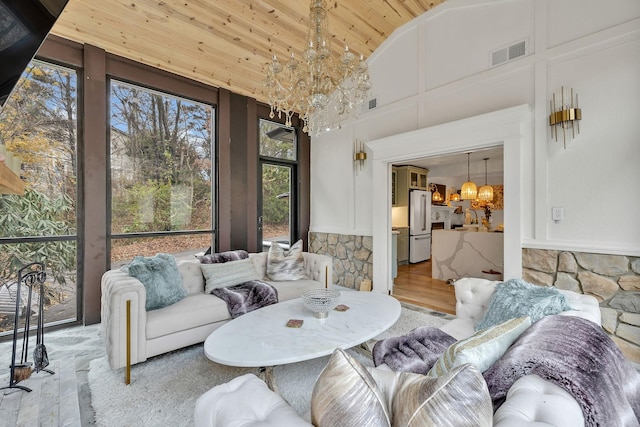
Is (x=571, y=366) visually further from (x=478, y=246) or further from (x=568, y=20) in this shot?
(x=478, y=246)

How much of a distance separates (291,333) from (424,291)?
316 centimetres

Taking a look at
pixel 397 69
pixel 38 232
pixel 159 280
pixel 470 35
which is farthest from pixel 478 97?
pixel 38 232

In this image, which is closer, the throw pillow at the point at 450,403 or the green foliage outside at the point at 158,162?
the throw pillow at the point at 450,403

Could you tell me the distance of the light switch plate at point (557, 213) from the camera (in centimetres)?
279

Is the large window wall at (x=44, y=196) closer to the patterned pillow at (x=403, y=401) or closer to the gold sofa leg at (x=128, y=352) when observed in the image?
the gold sofa leg at (x=128, y=352)

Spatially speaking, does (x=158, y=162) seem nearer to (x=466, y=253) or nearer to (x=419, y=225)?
(x=466, y=253)

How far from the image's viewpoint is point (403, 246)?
22.2 ft

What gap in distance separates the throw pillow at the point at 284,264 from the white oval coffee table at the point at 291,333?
3.47 ft

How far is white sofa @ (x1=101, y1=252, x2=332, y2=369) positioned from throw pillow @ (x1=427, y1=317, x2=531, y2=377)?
2131mm

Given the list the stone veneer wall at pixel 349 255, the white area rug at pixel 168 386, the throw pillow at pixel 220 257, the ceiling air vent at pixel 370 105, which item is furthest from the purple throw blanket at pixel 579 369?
the ceiling air vent at pixel 370 105

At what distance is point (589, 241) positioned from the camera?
8.69 ft

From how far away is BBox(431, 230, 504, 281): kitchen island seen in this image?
4.60m

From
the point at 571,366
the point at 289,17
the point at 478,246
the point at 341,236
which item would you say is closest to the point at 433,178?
the point at 478,246

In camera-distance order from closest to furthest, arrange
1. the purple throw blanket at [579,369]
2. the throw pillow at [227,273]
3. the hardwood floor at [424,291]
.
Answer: the purple throw blanket at [579,369], the throw pillow at [227,273], the hardwood floor at [424,291]
